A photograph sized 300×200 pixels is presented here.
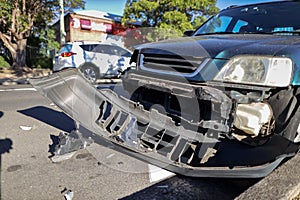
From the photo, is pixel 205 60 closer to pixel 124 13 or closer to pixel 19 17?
pixel 19 17

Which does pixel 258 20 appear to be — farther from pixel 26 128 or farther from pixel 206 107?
pixel 26 128

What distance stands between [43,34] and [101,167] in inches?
705

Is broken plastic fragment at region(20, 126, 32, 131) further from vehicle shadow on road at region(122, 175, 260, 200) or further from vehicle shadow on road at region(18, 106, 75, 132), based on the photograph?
vehicle shadow on road at region(122, 175, 260, 200)

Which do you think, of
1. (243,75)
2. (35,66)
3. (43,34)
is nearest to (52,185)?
(243,75)

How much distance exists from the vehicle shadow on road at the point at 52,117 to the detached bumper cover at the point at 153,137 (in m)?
1.80

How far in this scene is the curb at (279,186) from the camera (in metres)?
1.73

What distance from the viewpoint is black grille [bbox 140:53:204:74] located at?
224cm

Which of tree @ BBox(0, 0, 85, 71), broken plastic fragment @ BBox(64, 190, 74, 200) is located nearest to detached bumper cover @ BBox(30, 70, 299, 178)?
broken plastic fragment @ BBox(64, 190, 74, 200)

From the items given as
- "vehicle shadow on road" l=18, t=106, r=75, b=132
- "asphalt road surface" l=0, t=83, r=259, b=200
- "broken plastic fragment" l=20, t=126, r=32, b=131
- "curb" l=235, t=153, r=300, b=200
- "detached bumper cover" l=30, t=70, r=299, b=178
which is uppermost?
"detached bumper cover" l=30, t=70, r=299, b=178

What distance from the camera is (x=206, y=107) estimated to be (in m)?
2.15

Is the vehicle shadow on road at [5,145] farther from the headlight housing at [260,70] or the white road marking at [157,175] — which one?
the headlight housing at [260,70]

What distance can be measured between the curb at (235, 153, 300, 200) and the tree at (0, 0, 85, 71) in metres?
14.9

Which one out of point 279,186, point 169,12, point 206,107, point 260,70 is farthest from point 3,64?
point 279,186

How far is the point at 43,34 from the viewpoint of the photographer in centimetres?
1803
